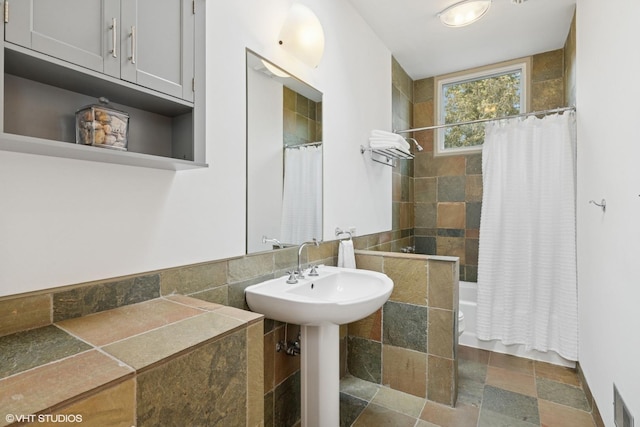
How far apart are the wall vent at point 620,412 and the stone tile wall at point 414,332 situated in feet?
2.33

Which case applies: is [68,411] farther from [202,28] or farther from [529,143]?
[529,143]

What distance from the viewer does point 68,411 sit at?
54 cm

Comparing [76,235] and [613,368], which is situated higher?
[76,235]

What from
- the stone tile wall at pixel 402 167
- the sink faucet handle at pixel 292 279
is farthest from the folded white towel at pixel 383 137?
the sink faucet handle at pixel 292 279

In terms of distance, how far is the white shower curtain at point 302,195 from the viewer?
1.80m

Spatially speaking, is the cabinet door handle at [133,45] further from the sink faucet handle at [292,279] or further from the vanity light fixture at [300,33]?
the sink faucet handle at [292,279]

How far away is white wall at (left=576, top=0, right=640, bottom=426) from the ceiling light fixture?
2.02ft

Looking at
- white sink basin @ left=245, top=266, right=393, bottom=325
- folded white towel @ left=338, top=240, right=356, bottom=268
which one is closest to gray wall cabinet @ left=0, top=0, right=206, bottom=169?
white sink basin @ left=245, top=266, right=393, bottom=325

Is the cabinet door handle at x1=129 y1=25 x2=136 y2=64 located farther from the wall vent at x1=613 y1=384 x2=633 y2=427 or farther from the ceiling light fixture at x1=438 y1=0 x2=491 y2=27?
the ceiling light fixture at x1=438 y1=0 x2=491 y2=27

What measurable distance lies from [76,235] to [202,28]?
0.79 meters

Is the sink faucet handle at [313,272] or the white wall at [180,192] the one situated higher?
the white wall at [180,192]

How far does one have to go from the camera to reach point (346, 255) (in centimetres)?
211

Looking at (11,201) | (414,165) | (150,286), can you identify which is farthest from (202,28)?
(414,165)

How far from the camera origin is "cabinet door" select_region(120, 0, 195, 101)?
2.97 ft
